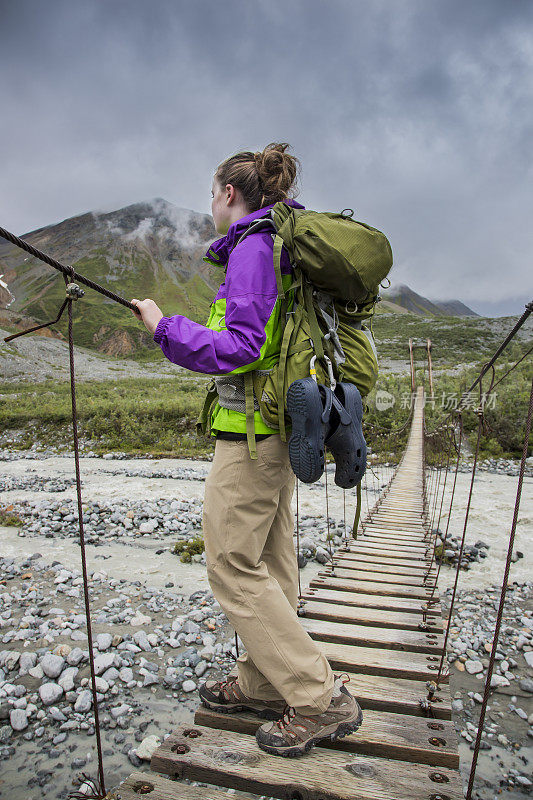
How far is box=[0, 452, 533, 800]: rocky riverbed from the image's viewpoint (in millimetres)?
2713

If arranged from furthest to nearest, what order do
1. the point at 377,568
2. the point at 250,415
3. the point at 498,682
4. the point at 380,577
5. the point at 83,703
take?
the point at 377,568, the point at 380,577, the point at 498,682, the point at 83,703, the point at 250,415

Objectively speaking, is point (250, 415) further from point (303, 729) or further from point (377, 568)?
point (377, 568)

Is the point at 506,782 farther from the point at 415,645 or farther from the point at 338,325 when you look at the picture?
the point at 338,325

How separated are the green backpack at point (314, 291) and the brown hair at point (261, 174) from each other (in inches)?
6.0

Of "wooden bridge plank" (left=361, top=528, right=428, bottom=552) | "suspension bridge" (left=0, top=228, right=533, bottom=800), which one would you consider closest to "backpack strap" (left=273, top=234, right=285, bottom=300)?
"suspension bridge" (left=0, top=228, right=533, bottom=800)

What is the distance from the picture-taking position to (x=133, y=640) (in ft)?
12.6

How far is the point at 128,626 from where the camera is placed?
4102 millimetres

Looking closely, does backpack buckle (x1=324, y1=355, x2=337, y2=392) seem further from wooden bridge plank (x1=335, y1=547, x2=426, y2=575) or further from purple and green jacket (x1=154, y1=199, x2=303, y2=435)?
wooden bridge plank (x1=335, y1=547, x2=426, y2=575)

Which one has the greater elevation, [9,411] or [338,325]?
[338,325]

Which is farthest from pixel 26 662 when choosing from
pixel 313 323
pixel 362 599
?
pixel 313 323

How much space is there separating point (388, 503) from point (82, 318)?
107 metres

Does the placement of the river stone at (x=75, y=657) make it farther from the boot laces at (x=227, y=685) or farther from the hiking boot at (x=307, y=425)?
the hiking boot at (x=307, y=425)

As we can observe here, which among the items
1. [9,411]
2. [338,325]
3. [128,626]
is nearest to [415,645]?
[338,325]

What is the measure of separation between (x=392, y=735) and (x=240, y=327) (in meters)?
1.63
